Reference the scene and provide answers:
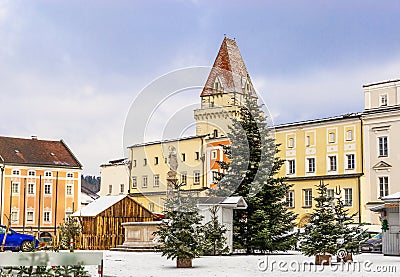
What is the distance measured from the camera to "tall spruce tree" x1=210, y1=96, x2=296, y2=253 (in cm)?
2934

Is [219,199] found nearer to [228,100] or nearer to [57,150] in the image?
[228,100]

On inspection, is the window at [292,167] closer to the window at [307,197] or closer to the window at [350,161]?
the window at [307,197]

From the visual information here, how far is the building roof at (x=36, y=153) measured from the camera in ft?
237

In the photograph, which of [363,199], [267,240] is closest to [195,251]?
[267,240]

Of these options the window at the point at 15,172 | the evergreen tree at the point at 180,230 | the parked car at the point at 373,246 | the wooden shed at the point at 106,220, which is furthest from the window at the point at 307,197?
the evergreen tree at the point at 180,230

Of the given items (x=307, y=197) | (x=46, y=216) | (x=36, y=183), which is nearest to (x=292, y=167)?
(x=307, y=197)

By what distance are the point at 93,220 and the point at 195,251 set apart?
706 inches

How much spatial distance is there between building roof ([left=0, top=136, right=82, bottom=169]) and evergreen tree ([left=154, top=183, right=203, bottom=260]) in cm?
5425

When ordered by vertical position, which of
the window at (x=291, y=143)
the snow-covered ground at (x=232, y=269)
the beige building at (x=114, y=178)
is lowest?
the snow-covered ground at (x=232, y=269)

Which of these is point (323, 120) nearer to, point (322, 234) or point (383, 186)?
point (383, 186)

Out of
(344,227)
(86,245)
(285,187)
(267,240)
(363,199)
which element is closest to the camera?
(344,227)

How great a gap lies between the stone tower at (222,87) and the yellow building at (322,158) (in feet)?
23.8

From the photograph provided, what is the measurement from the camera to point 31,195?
2830 inches

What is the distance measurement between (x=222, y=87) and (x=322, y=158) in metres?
14.6
